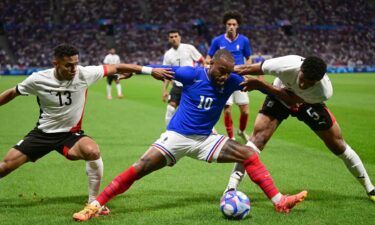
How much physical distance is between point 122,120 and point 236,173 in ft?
30.1

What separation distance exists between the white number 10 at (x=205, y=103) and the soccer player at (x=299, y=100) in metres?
0.47

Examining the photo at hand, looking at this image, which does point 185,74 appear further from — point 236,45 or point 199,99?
point 236,45

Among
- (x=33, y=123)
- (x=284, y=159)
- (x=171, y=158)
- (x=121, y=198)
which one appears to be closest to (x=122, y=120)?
(x=33, y=123)

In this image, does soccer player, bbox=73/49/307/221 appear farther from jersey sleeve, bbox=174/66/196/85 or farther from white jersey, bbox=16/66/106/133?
white jersey, bbox=16/66/106/133

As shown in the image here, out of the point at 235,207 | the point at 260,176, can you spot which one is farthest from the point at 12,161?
the point at 260,176

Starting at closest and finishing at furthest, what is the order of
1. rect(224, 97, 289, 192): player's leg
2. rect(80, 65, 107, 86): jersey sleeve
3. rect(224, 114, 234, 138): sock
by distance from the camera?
1. rect(80, 65, 107, 86): jersey sleeve
2. rect(224, 97, 289, 192): player's leg
3. rect(224, 114, 234, 138): sock

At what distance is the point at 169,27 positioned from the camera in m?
53.5

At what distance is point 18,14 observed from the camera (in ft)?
166

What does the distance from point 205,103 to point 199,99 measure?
0.27 feet

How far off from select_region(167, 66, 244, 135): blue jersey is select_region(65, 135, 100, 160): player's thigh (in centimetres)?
93

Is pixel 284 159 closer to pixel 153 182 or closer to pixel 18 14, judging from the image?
pixel 153 182

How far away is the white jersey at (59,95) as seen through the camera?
5.58 metres

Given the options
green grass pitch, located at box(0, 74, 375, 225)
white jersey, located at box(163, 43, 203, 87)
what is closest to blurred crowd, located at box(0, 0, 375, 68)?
white jersey, located at box(163, 43, 203, 87)

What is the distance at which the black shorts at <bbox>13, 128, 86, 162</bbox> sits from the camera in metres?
5.60
